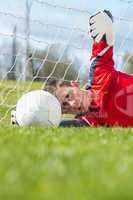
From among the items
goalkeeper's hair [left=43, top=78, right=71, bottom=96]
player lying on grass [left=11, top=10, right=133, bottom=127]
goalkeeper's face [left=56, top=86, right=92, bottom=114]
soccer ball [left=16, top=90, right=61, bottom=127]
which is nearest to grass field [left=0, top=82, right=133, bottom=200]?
soccer ball [left=16, top=90, right=61, bottom=127]

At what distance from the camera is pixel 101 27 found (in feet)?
32.4

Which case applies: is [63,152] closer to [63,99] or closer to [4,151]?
[4,151]

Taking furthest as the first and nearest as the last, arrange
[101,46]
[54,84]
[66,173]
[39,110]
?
[101,46] → [54,84] → [39,110] → [66,173]

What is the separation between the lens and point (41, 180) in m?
2.53

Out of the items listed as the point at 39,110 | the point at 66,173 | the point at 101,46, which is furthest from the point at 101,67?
the point at 66,173

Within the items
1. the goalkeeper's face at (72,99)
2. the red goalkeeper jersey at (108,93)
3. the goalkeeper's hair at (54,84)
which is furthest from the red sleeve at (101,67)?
the goalkeeper's hair at (54,84)

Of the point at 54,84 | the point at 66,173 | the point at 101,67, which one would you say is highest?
the point at 101,67

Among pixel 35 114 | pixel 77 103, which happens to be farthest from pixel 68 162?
pixel 77 103

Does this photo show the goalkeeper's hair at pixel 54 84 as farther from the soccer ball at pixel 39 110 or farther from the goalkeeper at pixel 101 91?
the soccer ball at pixel 39 110

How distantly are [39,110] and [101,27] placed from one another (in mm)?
2274

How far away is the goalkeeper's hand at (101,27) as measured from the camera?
32.3ft

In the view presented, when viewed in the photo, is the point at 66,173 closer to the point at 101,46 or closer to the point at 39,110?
the point at 39,110

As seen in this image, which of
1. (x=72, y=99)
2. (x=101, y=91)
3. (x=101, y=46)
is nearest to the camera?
(x=72, y=99)

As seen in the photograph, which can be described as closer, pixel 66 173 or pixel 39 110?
pixel 66 173
